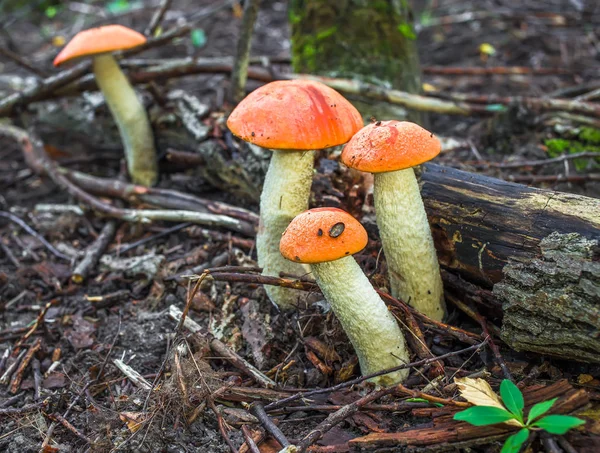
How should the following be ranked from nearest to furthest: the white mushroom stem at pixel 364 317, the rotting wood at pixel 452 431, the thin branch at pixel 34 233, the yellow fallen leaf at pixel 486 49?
the rotting wood at pixel 452 431 → the white mushroom stem at pixel 364 317 → the thin branch at pixel 34 233 → the yellow fallen leaf at pixel 486 49

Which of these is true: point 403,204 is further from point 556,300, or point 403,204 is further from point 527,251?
point 556,300

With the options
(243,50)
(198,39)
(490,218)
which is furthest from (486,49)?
(490,218)

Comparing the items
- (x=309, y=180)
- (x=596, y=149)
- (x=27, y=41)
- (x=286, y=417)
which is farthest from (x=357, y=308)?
(x=27, y=41)

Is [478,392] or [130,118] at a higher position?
[130,118]

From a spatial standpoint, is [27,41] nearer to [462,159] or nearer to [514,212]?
[462,159]

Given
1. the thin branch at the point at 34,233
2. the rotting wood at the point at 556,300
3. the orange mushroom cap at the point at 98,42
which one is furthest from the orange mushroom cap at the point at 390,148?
the thin branch at the point at 34,233

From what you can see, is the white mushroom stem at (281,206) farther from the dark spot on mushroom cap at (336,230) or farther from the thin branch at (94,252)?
the thin branch at (94,252)
